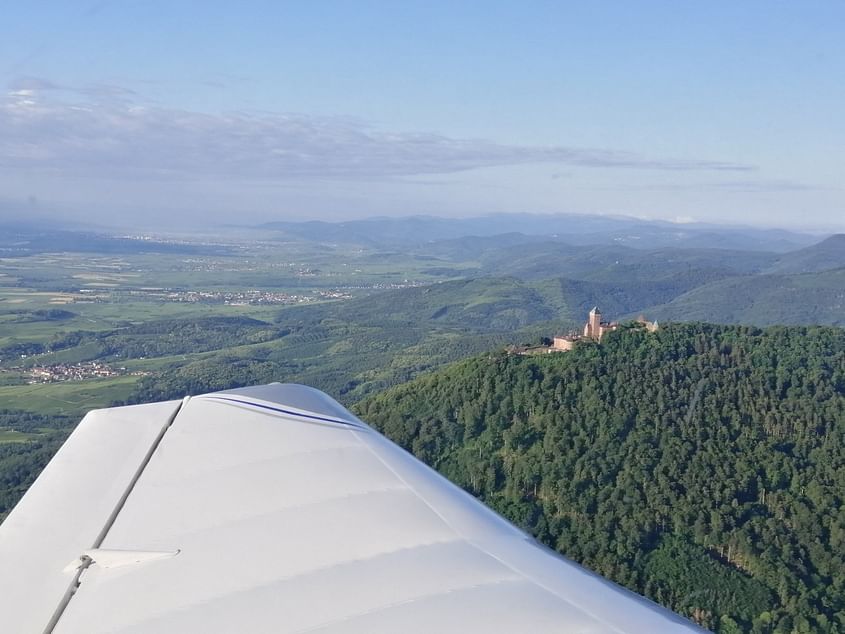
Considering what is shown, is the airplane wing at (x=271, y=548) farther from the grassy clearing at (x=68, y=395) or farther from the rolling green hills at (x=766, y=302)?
the rolling green hills at (x=766, y=302)

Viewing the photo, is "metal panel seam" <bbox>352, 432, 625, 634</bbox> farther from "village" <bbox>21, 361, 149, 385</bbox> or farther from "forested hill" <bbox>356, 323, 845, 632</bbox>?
"village" <bbox>21, 361, 149, 385</bbox>

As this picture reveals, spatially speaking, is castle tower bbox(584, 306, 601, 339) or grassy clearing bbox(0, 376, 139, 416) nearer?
castle tower bbox(584, 306, 601, 339)

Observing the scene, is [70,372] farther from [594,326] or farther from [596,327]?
[596,327]

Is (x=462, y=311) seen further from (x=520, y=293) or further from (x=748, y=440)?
(x=748, y=440)

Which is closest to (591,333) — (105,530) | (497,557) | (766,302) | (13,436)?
(13,436)

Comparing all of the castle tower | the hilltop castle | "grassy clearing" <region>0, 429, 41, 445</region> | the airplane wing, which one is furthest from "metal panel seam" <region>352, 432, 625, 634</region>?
"grassy clearing" <region>0, 429, 41, 445</region>

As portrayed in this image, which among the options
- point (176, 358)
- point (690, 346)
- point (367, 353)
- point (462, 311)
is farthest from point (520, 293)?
point (690, 346)
